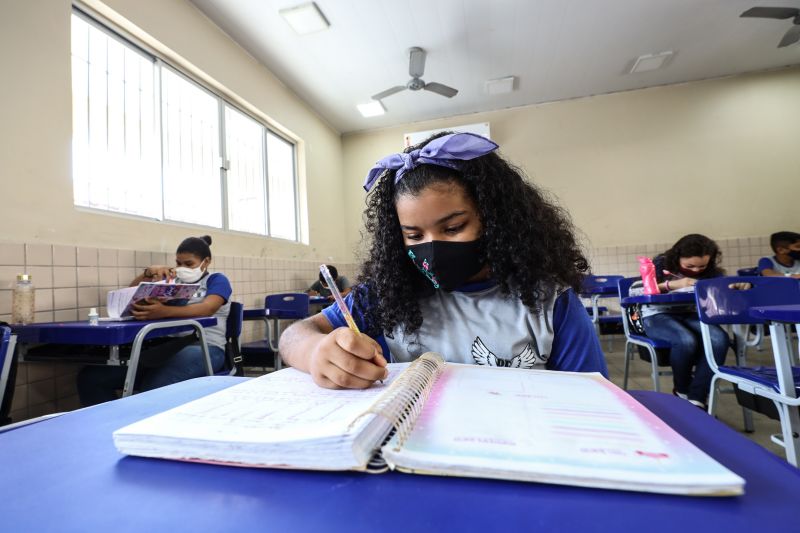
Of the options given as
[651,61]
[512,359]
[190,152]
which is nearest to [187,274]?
[190,152]

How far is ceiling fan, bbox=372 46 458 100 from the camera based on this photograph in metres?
3.80

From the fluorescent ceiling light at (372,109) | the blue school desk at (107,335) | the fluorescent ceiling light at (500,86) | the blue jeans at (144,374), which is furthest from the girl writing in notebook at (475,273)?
the fluorescent ceiling light at (372,109)

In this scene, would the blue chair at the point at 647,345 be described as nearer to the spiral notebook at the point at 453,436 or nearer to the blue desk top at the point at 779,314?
the blue desk top at the point at 779,314

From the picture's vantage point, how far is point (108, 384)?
1.76m

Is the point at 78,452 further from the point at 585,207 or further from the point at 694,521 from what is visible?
the point at 585,207

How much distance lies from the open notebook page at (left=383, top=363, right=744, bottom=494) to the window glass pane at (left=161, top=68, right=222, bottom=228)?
2.99 m

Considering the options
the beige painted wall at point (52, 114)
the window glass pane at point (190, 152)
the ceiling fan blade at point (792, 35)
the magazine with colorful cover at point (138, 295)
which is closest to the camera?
the magazine with colorful cover at point (138, 295)

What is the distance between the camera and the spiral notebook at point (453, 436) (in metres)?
0.28

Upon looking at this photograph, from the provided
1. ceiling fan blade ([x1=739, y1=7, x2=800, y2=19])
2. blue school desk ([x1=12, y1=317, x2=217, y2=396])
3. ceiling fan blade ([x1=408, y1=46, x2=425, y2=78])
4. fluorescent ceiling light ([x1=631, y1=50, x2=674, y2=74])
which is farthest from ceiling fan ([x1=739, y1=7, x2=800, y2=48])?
blue school desk ([x1=12, y1=317, x2=217, y2=396])

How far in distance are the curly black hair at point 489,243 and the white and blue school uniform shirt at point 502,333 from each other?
0.10 ft

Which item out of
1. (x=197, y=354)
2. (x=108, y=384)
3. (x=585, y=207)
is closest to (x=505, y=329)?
(x=197, y=354)

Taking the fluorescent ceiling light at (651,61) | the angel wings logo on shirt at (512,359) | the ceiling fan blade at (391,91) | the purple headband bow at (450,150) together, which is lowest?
the angel wings logo on shirt at (512,359)

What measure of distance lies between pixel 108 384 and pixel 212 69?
8.55ft

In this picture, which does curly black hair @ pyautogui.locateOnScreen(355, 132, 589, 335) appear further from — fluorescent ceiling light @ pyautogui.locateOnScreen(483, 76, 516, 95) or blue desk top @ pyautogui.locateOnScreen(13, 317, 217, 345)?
fluorescent ceiling light @ pyautogui.locateOnScreen(483, 76, 516, 95)
